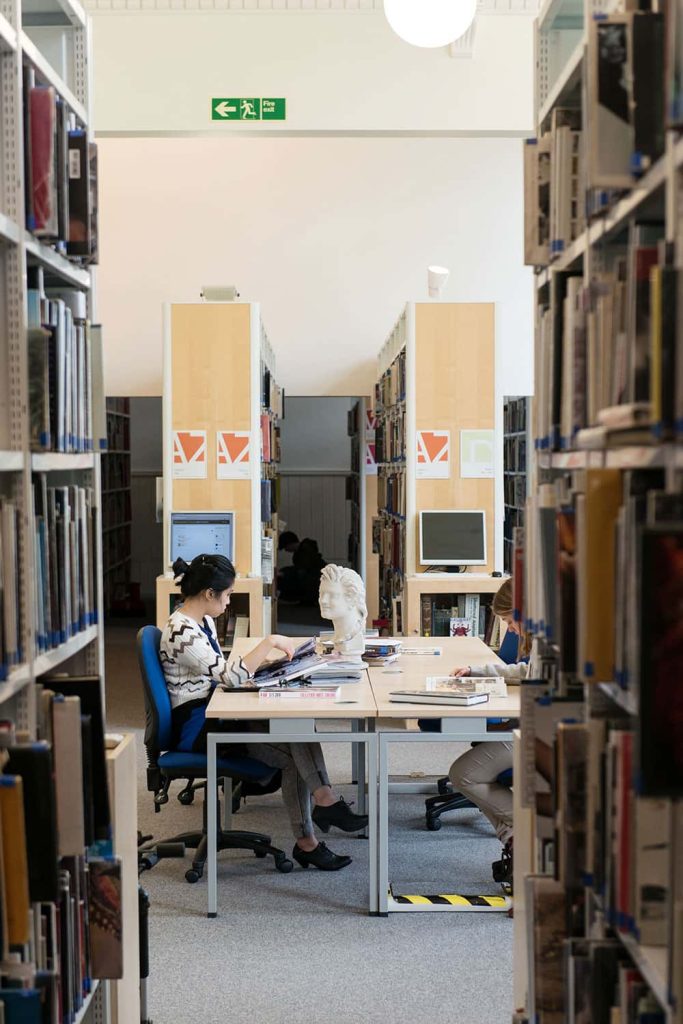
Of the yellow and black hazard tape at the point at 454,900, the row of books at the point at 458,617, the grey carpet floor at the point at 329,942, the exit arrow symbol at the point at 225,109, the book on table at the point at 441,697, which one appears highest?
the exit arrow symbol at the point at 225,109

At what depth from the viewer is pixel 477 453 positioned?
310 inches

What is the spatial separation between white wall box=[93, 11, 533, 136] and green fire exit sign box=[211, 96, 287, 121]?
0.04 meters

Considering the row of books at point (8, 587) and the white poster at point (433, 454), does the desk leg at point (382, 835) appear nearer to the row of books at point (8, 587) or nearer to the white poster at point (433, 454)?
the row of books at point (8, 587)

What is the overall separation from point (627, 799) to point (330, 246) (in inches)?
351

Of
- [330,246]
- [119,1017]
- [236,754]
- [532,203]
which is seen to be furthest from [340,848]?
[330,246]

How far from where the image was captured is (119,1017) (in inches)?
121

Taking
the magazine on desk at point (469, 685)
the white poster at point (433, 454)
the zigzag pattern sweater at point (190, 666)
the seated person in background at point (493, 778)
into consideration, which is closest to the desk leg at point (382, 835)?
the magazine on desk at point (469, 685)

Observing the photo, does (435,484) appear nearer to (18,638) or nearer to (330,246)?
(330,246)

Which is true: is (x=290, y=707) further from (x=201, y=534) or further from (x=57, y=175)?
(x=201, y=534)

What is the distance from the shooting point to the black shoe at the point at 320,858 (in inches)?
201

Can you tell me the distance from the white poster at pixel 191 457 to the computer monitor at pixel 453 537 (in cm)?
152

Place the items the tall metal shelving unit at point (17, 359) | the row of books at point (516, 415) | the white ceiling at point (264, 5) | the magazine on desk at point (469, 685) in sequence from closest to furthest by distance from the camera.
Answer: the tall metal shelving unit at point (17, 359) < the magazine on desk at point (469, 685) < the white ceiling at point (264, 5) < the row of books at point (516, 415)

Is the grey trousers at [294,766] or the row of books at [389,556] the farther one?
the row of books at [389,556]

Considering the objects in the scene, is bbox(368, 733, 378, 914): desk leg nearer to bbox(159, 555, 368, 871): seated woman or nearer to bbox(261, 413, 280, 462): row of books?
bbox(159, 555, 368, 871): seated woman
